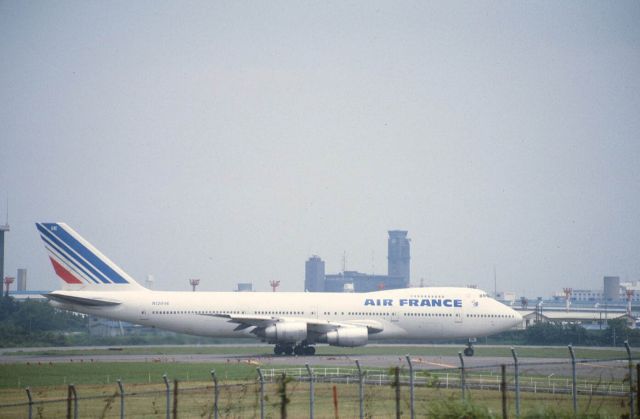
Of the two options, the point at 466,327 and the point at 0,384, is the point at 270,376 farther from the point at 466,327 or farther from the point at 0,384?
the point at 466,327

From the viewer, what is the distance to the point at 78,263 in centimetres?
5625

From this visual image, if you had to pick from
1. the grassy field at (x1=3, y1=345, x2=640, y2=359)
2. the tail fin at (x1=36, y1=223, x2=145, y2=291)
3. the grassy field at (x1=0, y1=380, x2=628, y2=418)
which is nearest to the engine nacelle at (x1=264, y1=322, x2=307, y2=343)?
the grassy field at (x1=3, y1=345, x2=640, y2=359)

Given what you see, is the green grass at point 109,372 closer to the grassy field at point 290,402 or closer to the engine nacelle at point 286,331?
the grassy field at point 290,402

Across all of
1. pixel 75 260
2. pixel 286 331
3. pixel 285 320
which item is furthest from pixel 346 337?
pixel 75 260

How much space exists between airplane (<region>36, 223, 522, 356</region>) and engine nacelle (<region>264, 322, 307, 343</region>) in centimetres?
74

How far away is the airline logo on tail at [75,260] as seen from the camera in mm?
56219

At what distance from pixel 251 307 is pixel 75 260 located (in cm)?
1133

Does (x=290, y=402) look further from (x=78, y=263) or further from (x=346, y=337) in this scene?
(x=78, y=263)

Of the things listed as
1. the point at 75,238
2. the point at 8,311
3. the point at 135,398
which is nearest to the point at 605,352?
the point at 75,238

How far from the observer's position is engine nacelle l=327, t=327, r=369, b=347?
53594mm

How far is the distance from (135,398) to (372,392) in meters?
8.09

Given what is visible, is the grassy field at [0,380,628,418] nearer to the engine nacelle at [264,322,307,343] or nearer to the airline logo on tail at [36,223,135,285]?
the engine nacelle at [264,322,307,343]

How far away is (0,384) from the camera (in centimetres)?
3588

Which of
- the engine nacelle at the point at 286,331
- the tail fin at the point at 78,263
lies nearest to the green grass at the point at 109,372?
the engine nacelle at the point at 286,331
